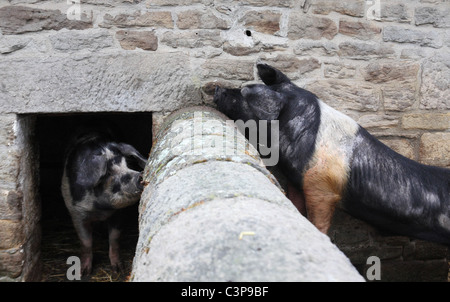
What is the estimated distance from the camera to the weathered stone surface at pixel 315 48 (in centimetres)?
312

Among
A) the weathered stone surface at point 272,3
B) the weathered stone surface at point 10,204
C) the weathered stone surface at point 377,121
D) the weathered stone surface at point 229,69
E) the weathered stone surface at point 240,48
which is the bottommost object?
the weathered stone surface at point 10,204

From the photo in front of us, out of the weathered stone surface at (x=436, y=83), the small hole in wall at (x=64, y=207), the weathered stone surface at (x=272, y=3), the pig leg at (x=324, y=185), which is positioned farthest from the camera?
the small hole in wall at (x=64, y=207)

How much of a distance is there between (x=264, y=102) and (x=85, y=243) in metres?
1.83

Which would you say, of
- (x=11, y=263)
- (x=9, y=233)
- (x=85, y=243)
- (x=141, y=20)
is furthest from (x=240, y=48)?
(x=11, y=263)

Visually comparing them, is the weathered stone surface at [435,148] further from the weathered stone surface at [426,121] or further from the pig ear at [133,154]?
the pig ear at [133,154]

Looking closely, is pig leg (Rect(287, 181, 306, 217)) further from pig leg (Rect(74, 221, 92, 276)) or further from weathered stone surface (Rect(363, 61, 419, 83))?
pig leg (Rect(74, 221, 92, 276))

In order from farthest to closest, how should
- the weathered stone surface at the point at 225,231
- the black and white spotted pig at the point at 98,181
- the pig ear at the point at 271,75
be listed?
the black and white spotted pig at the point at 98,181 → the pig ear at the point at 271,75 → the weathered stone surface at the point at 225,231

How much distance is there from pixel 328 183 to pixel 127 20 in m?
1.67

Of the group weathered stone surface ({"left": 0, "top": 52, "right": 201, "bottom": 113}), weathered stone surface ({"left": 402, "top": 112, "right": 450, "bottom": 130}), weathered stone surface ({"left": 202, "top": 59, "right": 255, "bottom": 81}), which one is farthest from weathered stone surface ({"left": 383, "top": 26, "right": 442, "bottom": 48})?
weathered stone surface ({"left": 0, "top": 52, "right": 201, "bottom": 113})

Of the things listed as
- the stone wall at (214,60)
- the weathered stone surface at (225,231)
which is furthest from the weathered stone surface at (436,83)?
the weathered stone surface at (225,231)

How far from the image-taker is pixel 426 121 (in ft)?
10.9

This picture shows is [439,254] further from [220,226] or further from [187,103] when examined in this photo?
[220,226]

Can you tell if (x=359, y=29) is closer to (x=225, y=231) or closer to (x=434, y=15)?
(x=434, y=15)

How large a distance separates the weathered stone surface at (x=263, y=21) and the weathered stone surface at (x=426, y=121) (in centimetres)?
118
